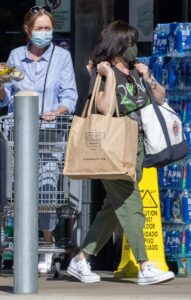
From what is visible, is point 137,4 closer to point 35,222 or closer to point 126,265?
point 126,265

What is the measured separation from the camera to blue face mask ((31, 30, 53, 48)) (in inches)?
348

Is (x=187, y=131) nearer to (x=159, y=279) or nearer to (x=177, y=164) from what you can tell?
(x=177, y=164)

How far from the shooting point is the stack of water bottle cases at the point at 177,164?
29.1 ft

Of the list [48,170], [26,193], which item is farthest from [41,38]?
[26,193]

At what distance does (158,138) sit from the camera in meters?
7.92

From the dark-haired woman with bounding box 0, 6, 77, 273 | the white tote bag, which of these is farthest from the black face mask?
the dark-haired woman with bounding box 0, 6, 77, 273

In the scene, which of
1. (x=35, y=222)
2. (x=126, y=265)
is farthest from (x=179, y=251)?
(x=35, y=222)

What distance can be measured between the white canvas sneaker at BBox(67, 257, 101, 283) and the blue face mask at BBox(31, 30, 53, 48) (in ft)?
5.74

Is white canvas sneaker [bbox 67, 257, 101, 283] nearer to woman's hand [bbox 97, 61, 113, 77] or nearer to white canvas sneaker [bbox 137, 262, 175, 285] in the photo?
white canvas sneaker [bbox 137, 262, 175, 285]

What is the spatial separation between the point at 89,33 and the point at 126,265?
2219mm

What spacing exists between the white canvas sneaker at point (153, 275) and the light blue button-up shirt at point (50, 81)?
4.97 feet

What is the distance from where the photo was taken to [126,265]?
888 cm

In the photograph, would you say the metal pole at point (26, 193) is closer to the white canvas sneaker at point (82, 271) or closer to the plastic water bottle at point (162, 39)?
the white canvas sneaker at point (82, 271)

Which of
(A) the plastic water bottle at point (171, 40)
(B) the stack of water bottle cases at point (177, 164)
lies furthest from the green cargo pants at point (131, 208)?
(A) the plastic water bottle at point (171, 40)
